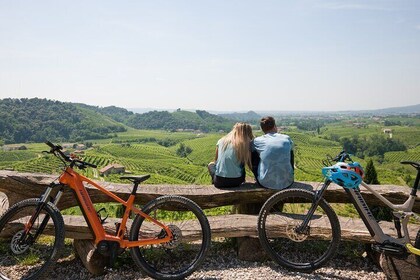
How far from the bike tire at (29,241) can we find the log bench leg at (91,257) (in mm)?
367

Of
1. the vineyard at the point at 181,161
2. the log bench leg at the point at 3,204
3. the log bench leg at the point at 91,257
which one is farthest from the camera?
the vineyard at the point at 181,161

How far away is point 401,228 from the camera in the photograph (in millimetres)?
3861

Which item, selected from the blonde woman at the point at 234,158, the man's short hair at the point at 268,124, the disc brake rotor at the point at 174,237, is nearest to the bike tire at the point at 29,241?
the disc brake rotor at the point at 174,237

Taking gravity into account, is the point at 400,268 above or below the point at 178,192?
below

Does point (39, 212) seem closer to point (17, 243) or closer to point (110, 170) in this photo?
point (17, 243)

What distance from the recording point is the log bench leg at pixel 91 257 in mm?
3967

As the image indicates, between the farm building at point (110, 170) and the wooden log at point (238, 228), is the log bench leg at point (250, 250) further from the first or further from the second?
the farm building at point (110, 170)

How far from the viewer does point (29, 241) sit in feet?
12.6

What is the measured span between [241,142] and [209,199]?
0.96 metres

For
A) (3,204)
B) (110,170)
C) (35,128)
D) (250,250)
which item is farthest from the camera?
(35,128)

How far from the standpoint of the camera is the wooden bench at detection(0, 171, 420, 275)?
4.12 m

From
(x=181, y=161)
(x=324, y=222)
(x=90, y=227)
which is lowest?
(x=181, y=161)

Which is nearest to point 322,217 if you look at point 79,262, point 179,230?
point 179,230

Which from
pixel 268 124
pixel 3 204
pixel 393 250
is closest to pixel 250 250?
pixel 393 250
